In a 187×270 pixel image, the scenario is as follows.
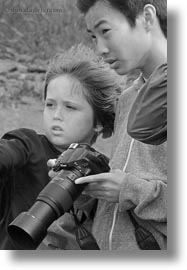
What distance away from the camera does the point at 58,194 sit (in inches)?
38.2

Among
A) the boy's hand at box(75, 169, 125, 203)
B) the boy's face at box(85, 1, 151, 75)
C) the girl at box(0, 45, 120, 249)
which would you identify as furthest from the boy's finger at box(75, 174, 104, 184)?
the boy's face at box(85, 1, 151, 75)

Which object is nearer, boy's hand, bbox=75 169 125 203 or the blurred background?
boy's hand, bbox=75 169 125 203

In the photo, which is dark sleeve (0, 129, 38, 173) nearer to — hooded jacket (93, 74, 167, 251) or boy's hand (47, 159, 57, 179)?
boy's hand (47, 159, 57, 179)

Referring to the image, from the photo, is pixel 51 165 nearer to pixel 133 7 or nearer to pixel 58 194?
pixel 58 194

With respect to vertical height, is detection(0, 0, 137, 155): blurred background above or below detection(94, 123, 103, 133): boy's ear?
above

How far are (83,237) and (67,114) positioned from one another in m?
0.24

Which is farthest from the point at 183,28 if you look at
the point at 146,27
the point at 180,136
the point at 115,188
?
the point at 115,188

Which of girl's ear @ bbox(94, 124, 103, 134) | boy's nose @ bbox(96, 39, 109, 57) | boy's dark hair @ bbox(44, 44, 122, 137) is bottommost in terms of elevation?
girl's ear @ bbox(94, 124, 103, 134)

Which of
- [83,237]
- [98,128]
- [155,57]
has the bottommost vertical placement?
[83,237]

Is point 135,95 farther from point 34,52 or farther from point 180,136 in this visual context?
point 34,52

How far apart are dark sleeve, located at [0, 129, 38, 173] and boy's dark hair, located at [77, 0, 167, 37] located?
265 millimetres

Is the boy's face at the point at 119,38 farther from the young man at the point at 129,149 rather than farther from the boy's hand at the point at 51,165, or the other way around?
the boy's hand at the point at 51,165

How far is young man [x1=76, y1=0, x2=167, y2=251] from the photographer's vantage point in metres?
1.01

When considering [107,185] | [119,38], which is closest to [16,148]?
[107,185]
